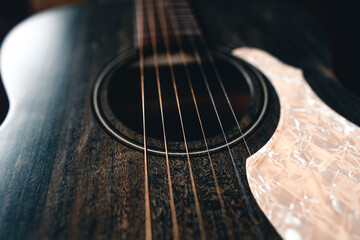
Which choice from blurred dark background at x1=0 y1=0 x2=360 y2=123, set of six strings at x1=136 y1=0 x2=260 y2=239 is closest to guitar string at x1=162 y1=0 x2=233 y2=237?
set of six strings at x1=136 y1=0 x2=260 y2=239

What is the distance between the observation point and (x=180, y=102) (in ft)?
1.69

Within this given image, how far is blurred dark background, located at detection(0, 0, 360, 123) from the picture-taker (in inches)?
31.5

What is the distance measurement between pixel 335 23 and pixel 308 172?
Answer: 0.85 metres

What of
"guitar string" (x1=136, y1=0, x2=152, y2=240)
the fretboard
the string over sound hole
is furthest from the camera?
the fretboard

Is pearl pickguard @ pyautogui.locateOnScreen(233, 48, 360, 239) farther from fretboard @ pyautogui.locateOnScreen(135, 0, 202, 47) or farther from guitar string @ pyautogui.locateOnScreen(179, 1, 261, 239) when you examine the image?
fretboard @ pyautogui.locateOnScreen(135, 0, 202, 47)

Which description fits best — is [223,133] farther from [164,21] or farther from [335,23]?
[335,23]

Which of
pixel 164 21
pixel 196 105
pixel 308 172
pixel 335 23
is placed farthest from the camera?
pixel 335 23

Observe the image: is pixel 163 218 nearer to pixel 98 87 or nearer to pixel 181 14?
pixel 98 87

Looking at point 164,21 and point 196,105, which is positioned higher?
point 164,21

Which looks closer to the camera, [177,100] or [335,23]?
[177,100]

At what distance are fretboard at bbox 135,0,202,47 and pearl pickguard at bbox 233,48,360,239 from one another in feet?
1.09

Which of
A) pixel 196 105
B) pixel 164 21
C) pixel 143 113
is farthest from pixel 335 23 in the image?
pixel 143 113

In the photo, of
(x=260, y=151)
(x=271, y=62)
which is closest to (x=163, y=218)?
(x=260, y=151)

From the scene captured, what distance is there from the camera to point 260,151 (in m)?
0.43
